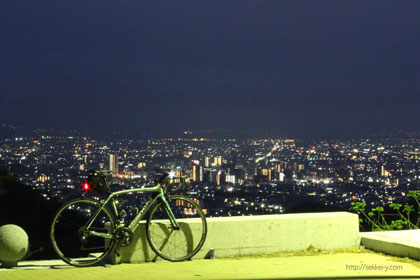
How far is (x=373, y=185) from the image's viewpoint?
36.6m

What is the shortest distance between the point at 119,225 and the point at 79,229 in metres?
0.49

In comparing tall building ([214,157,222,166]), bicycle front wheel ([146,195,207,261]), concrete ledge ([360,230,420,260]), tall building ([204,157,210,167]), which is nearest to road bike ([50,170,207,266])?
bicycle front wheel ([146,195,207,261])

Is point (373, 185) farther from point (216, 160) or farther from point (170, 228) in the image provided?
point (170, 228)

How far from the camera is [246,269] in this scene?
7.54 m

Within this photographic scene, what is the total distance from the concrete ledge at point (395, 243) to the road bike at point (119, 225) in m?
2.56

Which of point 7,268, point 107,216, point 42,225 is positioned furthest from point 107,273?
point 42,225

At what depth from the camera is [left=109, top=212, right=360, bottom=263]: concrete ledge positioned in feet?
26.3

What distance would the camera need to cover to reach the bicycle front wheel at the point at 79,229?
7.56 meters

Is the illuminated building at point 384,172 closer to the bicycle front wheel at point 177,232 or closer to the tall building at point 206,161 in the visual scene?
the tall building at point 206,161

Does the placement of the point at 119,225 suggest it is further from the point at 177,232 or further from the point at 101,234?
the point at 177,232

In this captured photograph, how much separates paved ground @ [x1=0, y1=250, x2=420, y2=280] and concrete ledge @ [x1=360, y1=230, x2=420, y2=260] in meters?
0.16

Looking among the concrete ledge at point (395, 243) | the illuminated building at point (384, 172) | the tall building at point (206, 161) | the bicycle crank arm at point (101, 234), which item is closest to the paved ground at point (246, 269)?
the concrete ledge at point (395, 243)

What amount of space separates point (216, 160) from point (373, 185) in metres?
9.59

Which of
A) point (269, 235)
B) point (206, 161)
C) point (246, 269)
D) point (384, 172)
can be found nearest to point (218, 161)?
point (206, 161)
